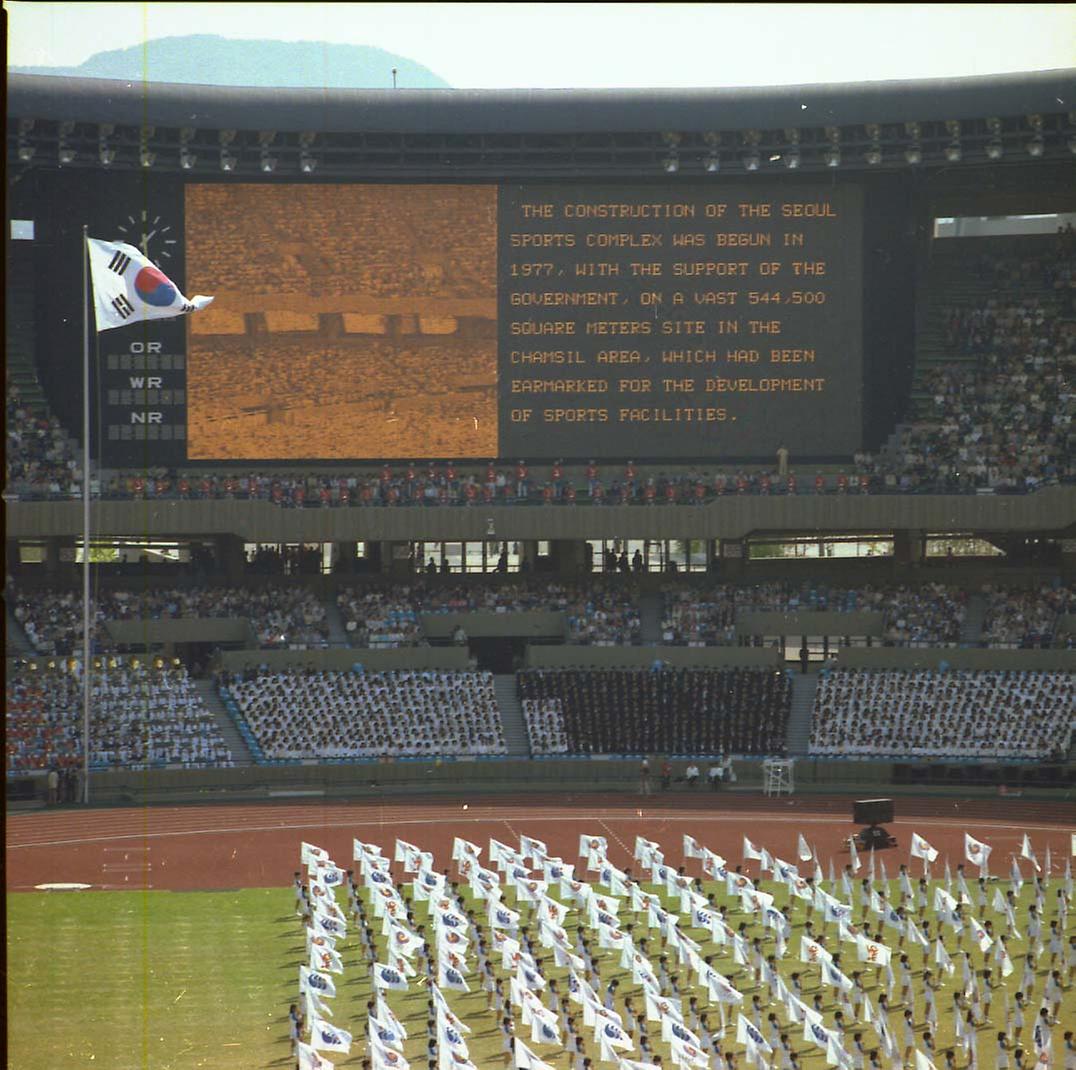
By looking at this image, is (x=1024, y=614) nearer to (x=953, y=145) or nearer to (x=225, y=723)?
(x=953, y=145)

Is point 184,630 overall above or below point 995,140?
below

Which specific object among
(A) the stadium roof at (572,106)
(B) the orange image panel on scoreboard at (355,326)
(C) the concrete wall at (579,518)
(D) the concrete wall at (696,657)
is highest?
(A) the stadium roof at (572,106)

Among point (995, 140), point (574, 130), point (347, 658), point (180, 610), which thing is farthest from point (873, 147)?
point (180, 610)

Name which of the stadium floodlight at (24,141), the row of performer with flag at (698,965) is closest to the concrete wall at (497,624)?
the stadium floodlight at (24,141)

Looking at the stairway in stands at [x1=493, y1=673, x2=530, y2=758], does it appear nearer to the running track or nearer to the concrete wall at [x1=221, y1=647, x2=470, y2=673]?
the concrete wall at [x1=221, y1=647, x2=470, y2=673]

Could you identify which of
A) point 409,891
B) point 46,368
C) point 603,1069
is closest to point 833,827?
point 409,891

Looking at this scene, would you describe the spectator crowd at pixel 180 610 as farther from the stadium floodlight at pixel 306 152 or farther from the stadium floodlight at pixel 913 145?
the stadium floodlight at pixel 913 145
